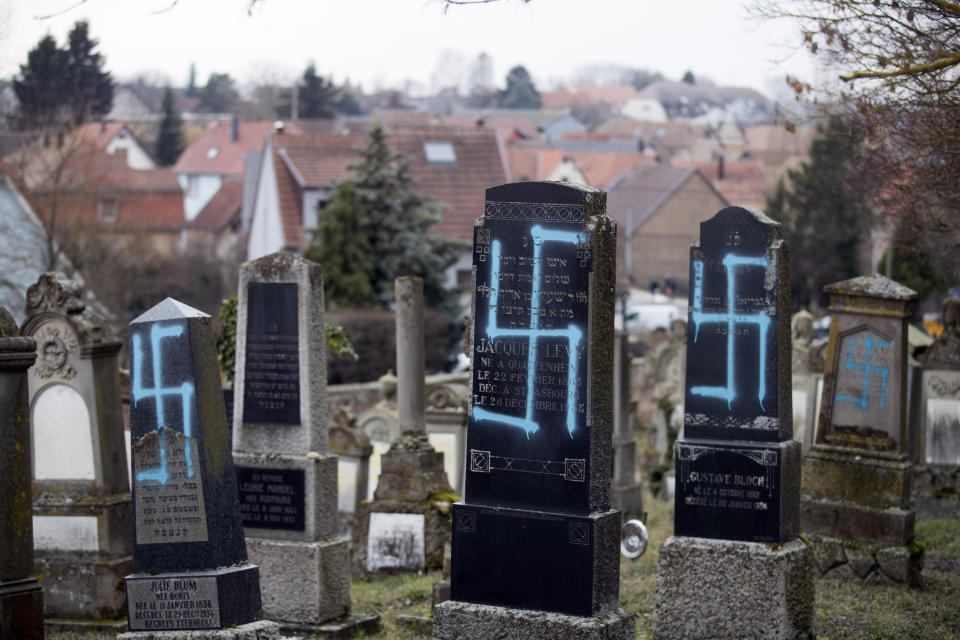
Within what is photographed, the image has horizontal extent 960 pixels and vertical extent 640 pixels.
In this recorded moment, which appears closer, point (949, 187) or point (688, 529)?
point (688, 529)

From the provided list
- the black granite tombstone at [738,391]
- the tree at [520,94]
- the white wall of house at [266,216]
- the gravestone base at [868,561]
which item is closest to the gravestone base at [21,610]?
the black granite tombstone at [738,391]

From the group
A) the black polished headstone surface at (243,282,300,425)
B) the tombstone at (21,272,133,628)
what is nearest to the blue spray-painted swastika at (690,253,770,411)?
the black polished headstone surface at (243,282,300,425)

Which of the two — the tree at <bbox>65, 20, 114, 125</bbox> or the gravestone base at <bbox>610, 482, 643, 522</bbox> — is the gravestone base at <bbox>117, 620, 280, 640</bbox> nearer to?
the gravestone base at <bbox>610, 482, 643, 522</bbox>

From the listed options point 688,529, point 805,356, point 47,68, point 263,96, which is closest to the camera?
point 688,529

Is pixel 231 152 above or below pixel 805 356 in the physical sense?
A: above

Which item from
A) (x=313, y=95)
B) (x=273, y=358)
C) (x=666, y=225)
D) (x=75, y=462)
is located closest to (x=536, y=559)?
(x=273, y=358)

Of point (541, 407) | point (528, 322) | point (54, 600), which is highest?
point (528, 322)

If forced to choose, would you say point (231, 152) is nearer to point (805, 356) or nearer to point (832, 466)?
point (805, 356)

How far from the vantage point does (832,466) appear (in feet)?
32.9

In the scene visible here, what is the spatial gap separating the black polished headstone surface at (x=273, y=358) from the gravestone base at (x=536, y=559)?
9.22 feet

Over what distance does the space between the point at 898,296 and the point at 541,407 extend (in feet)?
13.6

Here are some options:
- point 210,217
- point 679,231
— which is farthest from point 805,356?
point 210,217

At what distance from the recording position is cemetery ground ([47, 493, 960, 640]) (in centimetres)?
830

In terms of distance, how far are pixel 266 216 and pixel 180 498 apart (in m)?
39.0
